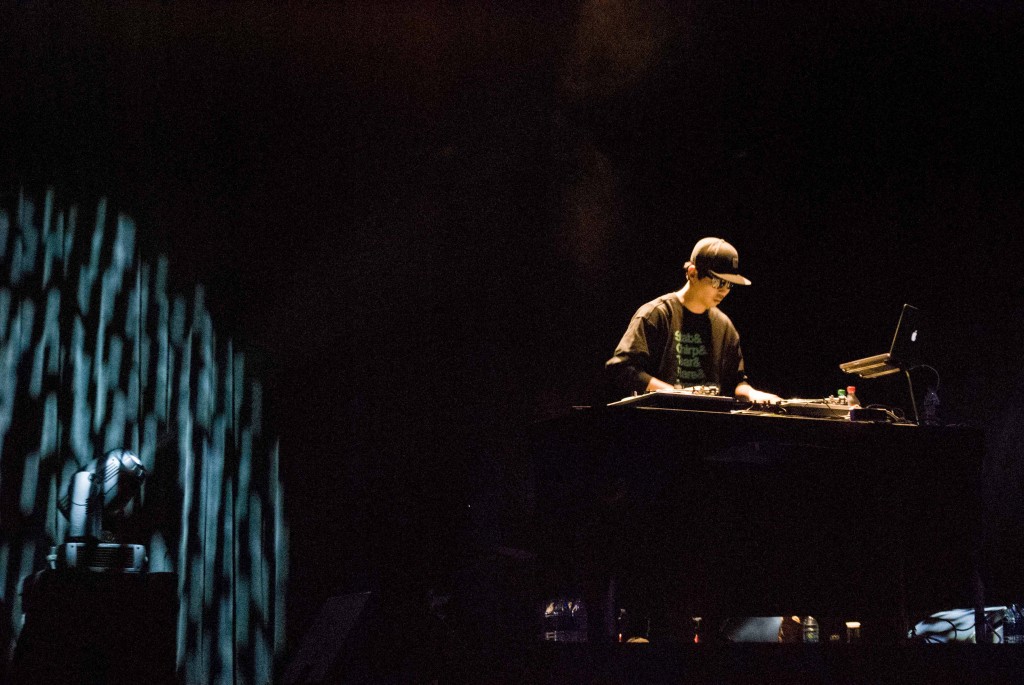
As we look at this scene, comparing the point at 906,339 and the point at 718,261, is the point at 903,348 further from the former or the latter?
the point at 718,261

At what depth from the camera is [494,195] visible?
400cm

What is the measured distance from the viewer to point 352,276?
444cm

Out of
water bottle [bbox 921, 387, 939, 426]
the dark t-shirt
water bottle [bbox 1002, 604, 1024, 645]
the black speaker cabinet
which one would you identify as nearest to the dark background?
the dark t-shirt

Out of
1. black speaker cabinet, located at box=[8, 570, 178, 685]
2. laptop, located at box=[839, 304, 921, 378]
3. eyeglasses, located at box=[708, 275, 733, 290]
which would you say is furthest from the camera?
eyeglasses, located at box=[708, 275, 733, 290]

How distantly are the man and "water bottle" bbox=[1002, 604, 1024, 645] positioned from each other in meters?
1.42

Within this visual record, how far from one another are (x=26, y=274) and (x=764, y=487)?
9.19 feet

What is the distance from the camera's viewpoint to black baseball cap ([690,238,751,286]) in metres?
3.77

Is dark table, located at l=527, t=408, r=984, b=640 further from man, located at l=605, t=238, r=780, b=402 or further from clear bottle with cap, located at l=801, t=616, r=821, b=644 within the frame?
clear bottle with cap, located at l=801, t=616, r=821, b=644

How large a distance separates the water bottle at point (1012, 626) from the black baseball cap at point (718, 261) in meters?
1.77

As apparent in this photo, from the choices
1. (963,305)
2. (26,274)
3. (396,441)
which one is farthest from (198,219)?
(963,305)

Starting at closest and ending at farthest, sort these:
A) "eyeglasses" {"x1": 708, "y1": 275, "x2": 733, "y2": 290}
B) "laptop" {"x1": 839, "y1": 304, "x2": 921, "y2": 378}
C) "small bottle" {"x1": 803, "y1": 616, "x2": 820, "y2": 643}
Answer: "laptop" {"x1": 839, "y1": 304, "x2": 921, "y2": 378}
"eyeglasses" {"x1": 708, "y1": 275, "x2": 733, "y2": 290}
"small bottle" {"x1": 803, "y1": 616, "x2": 820, "y2": 643}

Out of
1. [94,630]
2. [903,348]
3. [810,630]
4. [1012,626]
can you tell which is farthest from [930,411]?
[94,630]

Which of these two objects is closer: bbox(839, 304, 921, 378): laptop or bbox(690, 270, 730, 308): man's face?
bbox(839, 304, 921, 378): laptop

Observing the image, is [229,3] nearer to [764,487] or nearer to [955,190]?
[764,487]
